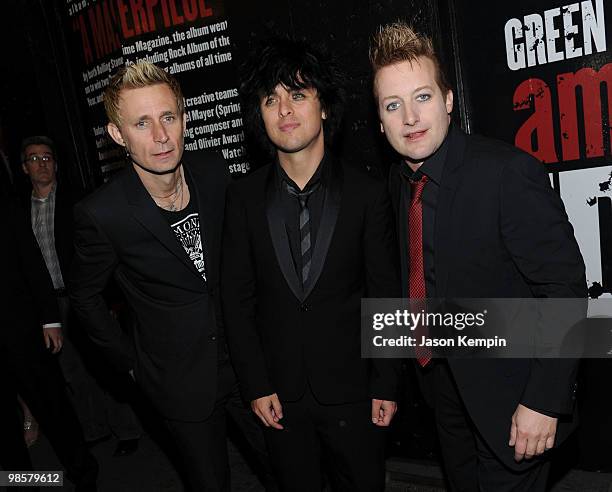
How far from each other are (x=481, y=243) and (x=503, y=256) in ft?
0.32

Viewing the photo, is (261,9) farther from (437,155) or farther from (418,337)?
(418,337)

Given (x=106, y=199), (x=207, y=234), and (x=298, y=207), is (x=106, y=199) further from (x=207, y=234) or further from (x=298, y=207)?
(x=298, y=207)

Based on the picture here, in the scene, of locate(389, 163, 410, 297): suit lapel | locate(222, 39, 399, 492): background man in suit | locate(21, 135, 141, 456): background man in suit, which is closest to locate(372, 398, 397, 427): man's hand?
locate(222, 39, 399, 492): background man in suit

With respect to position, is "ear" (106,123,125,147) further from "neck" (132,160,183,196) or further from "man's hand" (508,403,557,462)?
"man's hand" (508,403,557,462)

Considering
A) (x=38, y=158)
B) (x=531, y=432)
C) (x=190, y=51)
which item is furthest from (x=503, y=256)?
(x=38, y=158)

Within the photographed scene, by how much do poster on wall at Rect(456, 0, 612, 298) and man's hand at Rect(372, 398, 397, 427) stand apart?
1.39 m

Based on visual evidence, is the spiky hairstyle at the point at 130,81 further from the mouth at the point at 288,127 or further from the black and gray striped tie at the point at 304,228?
the black and gray striped tie at the point at 304,228

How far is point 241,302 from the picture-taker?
8.48 feet

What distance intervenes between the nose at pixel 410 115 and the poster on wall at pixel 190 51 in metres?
2.07

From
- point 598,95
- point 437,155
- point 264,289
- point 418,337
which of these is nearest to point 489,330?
point 418,337

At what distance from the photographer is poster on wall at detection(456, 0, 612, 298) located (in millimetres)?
2936

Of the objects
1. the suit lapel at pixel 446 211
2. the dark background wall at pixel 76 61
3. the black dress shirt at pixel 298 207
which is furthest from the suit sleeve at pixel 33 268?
the suit lapel at pixel 446 211

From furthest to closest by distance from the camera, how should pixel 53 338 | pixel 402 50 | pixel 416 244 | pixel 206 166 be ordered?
1. pixel 53 338
2. pixel 206 166
3. pixel 416 244
4. pixel 402 50

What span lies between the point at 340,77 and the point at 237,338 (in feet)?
4.06
